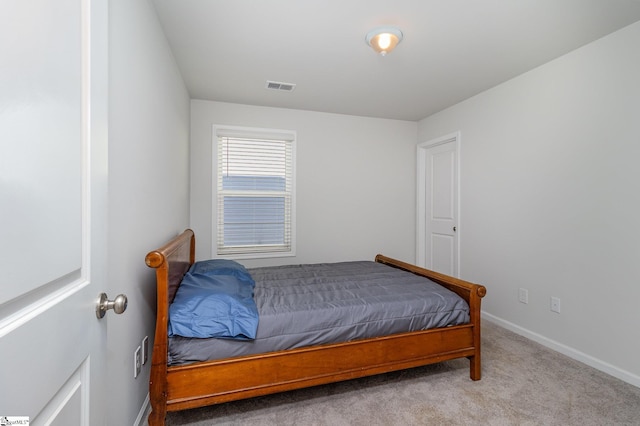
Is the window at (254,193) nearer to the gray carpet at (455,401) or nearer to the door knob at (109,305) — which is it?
the gray carpet at (455,401)

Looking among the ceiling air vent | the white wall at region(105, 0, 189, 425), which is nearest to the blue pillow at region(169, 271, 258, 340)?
the white wall at region(105, 0, 189, 425)

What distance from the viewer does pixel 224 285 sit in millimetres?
1940

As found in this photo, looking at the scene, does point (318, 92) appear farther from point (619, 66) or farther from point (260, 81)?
point (619, 66)

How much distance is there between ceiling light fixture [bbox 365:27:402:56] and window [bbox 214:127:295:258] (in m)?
1.83

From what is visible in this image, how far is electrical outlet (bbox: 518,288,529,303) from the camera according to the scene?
9.33 feet

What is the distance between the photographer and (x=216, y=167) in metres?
3.60

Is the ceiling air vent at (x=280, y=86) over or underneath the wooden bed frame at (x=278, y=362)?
over

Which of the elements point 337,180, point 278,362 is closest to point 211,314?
point 278,362

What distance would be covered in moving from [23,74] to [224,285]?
1.62 meters

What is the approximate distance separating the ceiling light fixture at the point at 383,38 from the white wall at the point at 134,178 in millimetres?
1502

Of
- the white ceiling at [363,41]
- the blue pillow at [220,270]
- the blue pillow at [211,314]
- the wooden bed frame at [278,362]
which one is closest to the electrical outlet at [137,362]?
the wooden bed frame at [278,362]

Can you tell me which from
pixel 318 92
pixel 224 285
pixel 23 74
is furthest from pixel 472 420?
pixel 318 92

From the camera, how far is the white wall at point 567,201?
2.14 m

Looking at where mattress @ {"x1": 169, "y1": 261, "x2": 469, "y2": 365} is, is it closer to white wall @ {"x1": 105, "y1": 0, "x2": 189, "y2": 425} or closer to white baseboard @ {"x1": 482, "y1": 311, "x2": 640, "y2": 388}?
white wall @ {"x1": 105, "y1": 0, "x2": 189, "y2": 425}
